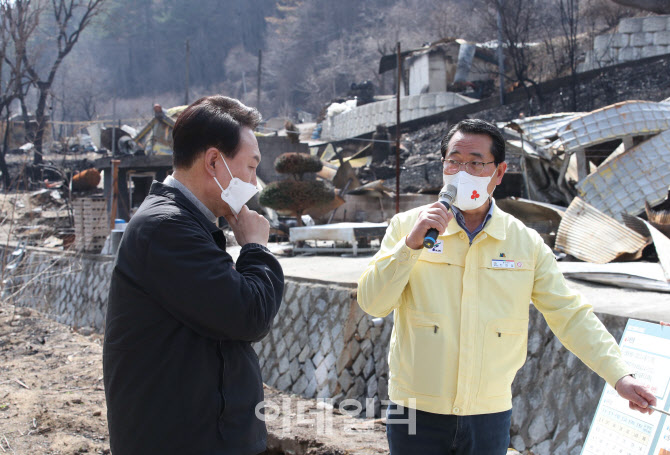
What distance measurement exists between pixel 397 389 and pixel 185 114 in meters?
1.40

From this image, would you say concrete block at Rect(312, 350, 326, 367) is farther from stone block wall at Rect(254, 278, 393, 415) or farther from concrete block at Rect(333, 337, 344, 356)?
concrete block at Rect(333, 337, 344, 356)

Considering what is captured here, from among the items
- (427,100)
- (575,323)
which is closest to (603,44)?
(427,100)

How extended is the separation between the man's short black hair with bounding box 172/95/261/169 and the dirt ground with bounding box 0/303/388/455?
3.12 metres

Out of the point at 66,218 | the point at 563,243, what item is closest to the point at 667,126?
the point at 563,243

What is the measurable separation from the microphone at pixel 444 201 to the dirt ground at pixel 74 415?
8.67ft

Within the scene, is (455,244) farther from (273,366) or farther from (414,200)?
(414,200)

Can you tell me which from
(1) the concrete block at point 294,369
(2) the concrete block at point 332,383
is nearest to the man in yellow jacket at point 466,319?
(2) the concrete block at point 332,383

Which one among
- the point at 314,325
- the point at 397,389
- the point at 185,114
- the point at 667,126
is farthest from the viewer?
the point at 667,126

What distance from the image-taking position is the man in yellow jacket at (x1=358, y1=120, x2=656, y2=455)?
248 cm

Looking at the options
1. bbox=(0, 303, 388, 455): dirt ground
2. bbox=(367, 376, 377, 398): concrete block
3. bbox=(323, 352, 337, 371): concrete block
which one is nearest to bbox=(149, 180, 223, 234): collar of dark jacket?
bbox=(0, 303, 388, 455): dirt ground

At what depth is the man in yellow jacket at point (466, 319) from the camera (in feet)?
8.14

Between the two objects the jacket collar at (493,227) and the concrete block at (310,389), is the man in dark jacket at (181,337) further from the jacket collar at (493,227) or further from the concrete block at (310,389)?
the concrete block at (310,389)

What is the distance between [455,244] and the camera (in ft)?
8.58

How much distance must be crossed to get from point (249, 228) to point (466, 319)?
95 cm
